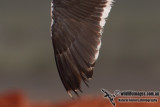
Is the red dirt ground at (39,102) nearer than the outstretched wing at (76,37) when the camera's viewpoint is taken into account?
No

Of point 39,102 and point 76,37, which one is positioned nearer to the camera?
point 76,37

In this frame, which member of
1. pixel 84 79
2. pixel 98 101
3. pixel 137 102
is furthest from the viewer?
pixel 98 101

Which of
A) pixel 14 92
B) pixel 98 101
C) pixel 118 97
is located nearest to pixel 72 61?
pixel 118 97

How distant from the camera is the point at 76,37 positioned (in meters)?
16.4

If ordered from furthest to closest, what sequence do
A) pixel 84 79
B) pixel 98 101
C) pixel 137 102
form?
pixel 98 101 < pixel 137 102 < pixel 84 79

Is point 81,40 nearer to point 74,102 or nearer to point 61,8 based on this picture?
point 61,8

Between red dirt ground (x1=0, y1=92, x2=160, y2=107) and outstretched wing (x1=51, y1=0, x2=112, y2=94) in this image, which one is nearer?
outstretched wing (x1=51, y1=0, x2=112, y2=94)

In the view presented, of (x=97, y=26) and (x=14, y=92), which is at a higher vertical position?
(x=97, y=26)

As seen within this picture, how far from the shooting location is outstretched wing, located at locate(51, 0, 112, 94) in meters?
→ 16.2

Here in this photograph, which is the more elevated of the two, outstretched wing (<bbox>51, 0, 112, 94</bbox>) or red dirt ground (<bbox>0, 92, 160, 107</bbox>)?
outstretched wing (<bbox>51, 0, 112, 94</bbox>)

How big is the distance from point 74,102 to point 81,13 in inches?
126

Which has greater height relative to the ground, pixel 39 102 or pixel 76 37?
pixel 76 37

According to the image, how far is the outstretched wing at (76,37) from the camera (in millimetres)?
16188

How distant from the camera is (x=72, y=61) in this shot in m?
16.3
